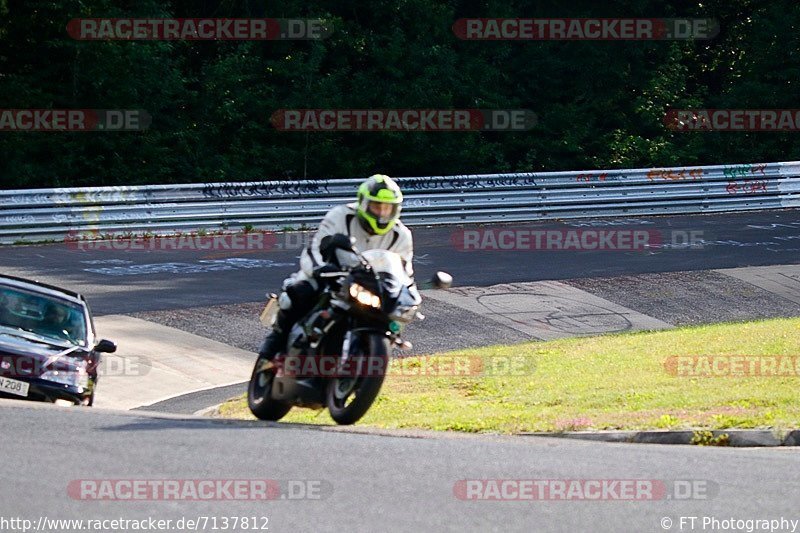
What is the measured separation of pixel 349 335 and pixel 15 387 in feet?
15.8

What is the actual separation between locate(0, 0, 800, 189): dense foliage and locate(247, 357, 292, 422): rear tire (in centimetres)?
2140

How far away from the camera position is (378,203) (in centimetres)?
1047

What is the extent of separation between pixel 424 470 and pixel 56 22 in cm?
2691

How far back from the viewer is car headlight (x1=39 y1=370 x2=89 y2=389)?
1352 centimetres

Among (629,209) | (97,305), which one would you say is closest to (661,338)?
(97,305)

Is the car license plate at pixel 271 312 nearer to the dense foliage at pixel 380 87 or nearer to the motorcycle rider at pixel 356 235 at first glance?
the motorcycle rider at pixel 356 235

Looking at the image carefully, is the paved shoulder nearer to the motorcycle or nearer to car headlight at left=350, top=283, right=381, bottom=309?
the motorcycle

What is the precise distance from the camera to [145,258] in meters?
26.0

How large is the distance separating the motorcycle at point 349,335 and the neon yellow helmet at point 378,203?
11.9 inches

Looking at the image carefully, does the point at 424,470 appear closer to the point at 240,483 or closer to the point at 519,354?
the point at 240,483

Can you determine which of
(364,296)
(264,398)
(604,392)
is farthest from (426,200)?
(364,296)

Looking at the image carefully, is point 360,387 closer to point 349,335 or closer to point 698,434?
point 349,335

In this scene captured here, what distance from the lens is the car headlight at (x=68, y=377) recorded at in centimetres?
1352

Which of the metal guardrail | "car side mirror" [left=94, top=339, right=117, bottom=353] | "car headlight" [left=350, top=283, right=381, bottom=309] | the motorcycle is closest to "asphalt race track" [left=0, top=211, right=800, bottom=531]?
the motorcycle
